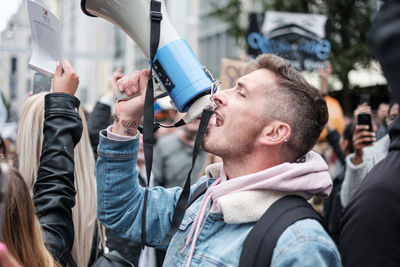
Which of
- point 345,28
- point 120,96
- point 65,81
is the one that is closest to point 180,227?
point 120,96

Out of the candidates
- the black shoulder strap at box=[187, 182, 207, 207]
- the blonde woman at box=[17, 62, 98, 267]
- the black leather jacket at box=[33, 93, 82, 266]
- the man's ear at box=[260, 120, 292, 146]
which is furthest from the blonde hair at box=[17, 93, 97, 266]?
the man's ear at box=[260, 120, 292, 146]

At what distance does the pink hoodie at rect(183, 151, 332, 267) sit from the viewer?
152cm

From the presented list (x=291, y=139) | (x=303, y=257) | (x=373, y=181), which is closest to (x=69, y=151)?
(x=291, y=139)

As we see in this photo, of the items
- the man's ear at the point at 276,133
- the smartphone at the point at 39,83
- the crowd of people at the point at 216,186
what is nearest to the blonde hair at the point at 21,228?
the crowd of people at the point at 216,186

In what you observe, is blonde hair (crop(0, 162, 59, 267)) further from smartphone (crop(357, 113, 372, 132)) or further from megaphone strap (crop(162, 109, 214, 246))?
smartphone (crop(357, 113, 372, 132))

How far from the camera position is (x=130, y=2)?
1743 mm

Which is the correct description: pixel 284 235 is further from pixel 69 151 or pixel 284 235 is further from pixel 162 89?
pixel 69 151

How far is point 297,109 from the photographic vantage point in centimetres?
175

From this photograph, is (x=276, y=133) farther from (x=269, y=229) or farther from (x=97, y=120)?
(x=97, y=120)

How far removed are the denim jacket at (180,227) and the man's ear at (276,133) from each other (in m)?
0.28

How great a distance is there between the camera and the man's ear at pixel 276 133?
1724 millimetres

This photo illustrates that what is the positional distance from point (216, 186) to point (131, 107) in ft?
1.52

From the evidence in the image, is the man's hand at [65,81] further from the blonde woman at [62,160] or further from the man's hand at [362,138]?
the man's hand at [362,138]

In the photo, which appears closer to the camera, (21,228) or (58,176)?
(21,228)
